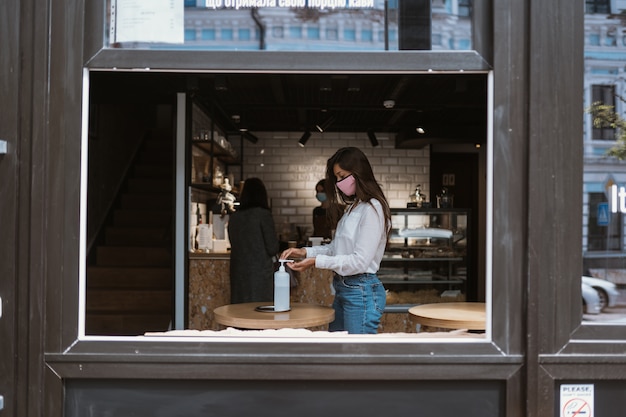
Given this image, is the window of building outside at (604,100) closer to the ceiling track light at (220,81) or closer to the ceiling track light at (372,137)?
the ceiling track light at (220,81)

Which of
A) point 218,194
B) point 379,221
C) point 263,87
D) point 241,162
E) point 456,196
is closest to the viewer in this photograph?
point 379,221

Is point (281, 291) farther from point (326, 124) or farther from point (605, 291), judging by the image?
point (326, 124)

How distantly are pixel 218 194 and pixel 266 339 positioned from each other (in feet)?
16.5

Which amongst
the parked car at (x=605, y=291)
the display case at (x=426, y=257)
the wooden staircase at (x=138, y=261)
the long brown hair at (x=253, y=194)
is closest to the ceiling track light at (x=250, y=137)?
the wooden staircase at (x=138, y=261)

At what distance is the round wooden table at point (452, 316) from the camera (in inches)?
115

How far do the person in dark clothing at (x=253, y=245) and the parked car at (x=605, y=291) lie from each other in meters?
3.45

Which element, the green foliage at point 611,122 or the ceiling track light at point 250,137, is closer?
the green foliage at point 611,122

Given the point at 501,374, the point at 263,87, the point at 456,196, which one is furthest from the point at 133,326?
the point at 456,196

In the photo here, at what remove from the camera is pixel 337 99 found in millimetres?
6430

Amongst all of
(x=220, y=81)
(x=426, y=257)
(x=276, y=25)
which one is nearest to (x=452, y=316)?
(x=276, y=25)

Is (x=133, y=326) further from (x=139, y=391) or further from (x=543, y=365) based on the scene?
(x=543, y=365)

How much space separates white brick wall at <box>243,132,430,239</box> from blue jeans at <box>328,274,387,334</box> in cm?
571

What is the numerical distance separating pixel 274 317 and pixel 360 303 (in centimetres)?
43

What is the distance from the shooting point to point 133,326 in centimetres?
616
